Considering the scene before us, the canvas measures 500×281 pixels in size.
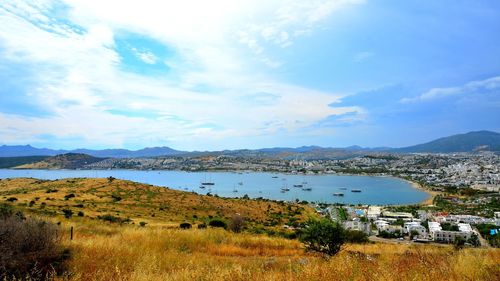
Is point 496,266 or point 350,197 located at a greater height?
point 496,266

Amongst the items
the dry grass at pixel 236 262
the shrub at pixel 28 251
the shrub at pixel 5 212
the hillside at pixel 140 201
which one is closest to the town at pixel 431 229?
the hillside at pixel 140 201

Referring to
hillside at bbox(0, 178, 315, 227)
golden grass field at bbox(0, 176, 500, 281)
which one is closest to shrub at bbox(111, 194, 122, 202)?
hillside at bbox(0, 178, 315, 227)

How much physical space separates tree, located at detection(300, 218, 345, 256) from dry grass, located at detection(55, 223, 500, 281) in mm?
572

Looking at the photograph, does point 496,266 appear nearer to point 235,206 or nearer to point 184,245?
point 184,245

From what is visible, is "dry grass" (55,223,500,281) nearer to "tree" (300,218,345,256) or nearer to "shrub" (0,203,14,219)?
"tree" (300,218,345,256)

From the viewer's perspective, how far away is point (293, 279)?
4.48m

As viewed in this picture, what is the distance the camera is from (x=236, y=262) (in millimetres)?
8891

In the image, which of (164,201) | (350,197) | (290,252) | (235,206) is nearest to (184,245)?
(290,252)

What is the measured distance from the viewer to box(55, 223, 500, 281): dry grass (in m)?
4.62

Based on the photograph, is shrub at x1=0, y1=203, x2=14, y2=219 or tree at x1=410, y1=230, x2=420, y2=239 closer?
shrub at x1=0, y1=203, x2=14, y2=219

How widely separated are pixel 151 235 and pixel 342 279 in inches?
305

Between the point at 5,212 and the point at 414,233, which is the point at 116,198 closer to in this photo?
the point at 5,212

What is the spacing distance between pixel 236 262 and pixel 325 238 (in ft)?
13.6

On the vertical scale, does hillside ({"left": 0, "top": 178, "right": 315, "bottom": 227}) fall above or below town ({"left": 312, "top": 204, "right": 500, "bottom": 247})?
above
